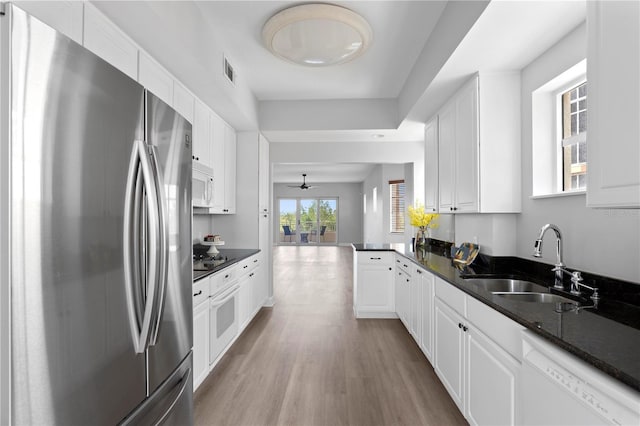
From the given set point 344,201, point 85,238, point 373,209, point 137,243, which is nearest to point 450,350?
point 137,243

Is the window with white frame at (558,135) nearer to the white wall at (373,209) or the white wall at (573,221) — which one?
the white wall at (573,221)

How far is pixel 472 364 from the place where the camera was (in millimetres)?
1893

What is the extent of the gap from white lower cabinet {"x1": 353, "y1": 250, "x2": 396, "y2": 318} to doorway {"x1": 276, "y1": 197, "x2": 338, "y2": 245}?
31.2ft

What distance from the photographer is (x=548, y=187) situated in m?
2.40

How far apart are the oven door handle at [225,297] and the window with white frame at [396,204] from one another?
6.01 meters

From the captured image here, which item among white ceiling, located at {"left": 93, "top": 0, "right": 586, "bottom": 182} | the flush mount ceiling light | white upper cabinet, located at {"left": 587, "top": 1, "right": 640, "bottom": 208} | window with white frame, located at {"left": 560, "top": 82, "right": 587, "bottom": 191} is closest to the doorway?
white ceiling, located at {"left": 93, "top": 0, "right": 586, "bottom": 182}

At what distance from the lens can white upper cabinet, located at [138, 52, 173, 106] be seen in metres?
2.20

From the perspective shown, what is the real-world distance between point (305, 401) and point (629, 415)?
6.27 ft

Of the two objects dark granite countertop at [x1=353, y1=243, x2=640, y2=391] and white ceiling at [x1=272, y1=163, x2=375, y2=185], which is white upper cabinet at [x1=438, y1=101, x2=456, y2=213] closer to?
dark granite countertop at [x1=353, y1=243, x2=640, y2=391]

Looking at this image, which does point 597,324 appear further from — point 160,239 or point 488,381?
point 160,239

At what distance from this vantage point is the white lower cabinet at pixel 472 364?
153 centimetres

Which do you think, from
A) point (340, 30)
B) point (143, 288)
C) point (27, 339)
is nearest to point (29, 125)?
point (27, 339)

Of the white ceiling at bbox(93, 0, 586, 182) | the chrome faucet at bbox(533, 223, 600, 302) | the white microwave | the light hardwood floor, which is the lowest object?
the light hardwood floor

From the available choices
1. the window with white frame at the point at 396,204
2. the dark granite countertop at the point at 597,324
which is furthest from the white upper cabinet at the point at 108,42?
the window with white frame at the point at 396,204
